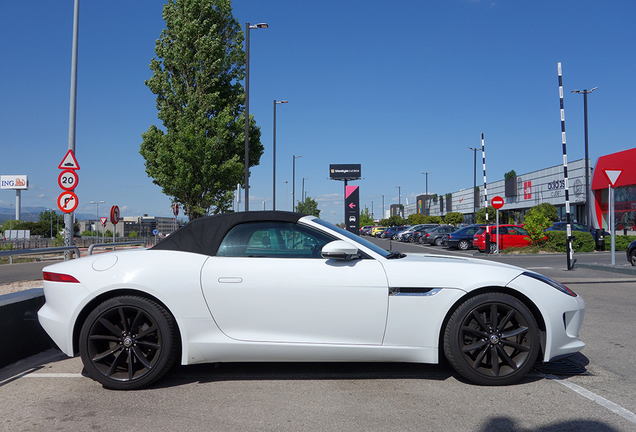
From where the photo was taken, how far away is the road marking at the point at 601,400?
10.5 feet

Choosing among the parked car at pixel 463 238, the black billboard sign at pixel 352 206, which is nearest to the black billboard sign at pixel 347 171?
the black billboard sign at pixel 352 206

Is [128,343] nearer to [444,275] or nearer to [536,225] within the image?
[444,275]

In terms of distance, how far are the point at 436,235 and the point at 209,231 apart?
109 ft

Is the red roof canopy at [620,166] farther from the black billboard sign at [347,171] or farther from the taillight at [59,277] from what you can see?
the taillight at [59,277]

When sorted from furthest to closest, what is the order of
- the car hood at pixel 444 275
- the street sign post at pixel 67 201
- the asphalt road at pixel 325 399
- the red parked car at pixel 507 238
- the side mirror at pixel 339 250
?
the red parked car at pixel 507 238, the street sign post at pixel 67 201, the car hood at pixel 444 275, the side mirror at pixel 339 250, the asphalt road at pixel 325 399

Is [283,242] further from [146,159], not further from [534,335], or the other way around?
[146,159]

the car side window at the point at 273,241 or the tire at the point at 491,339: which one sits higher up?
the car side window at the point at 273,241

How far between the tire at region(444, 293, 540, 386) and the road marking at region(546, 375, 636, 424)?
15.3 inches

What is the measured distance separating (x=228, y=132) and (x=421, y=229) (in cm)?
2307

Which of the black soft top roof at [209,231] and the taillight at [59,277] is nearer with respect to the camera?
the taillight at [59,277]

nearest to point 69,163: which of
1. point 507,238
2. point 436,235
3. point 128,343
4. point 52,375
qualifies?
point 52,375

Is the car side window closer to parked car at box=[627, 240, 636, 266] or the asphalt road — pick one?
the asphalt road

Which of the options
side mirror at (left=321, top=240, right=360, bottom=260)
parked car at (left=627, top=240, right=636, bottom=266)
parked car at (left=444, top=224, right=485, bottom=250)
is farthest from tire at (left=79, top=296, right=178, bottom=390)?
parked car at (left=444, top=224, right=485, bottom=250)

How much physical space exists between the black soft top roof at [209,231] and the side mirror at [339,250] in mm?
554
